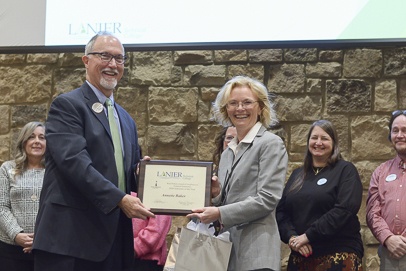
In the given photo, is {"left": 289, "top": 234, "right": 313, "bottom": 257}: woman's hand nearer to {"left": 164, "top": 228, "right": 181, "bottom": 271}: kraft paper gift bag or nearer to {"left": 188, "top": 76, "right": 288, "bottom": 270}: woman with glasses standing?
{"left": 188, "top": 76, "right": 288, "bottom": 270}: woman with glasses standing

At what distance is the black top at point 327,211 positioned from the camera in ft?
11.3

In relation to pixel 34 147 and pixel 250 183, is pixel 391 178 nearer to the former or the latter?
Result: pixel 250 183

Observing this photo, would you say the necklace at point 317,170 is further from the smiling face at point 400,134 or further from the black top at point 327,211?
the smiling face at point 400,134

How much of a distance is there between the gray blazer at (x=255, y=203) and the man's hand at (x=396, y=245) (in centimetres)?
95

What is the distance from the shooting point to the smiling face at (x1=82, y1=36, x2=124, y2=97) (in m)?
3.01

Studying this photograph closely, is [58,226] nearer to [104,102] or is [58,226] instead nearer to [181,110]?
[104,102]

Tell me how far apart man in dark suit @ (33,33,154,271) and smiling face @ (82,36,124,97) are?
37 mm

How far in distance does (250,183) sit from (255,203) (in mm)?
121

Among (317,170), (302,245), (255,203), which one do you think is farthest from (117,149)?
(317,170)

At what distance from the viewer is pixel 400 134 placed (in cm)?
369

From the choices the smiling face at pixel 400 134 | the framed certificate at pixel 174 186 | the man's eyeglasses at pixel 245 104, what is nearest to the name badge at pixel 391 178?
the smiling face at pixel 400 134

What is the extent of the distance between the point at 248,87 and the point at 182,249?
77cm

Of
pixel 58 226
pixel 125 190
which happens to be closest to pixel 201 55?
pixel 125 190

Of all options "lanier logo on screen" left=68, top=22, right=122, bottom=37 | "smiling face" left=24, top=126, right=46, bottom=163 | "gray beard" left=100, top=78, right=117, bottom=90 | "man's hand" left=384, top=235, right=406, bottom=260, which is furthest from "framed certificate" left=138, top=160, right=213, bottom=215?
"lanier logo on screen" left=68, top=22, right=122, bottom=37
